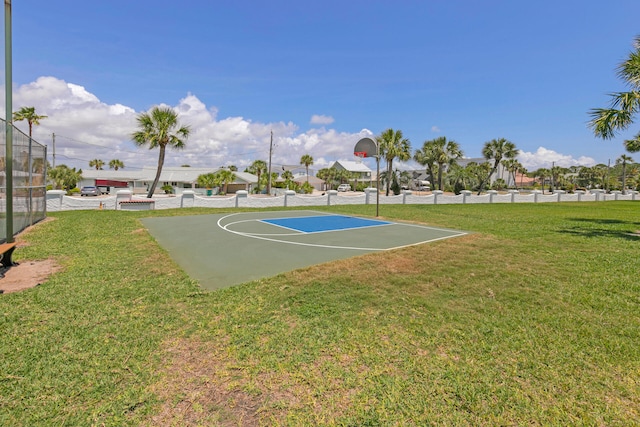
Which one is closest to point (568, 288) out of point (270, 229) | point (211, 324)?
point (211, 324)

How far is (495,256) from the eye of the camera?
7633 millimetres

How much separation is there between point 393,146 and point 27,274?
31.7 m

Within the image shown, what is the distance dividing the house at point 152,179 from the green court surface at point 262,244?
41.4 meters

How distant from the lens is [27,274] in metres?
5.97

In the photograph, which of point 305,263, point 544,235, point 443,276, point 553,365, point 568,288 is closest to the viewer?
point 553,365

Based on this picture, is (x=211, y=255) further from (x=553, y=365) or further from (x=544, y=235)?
(x=544, y=235)

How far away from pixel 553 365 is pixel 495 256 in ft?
15.9

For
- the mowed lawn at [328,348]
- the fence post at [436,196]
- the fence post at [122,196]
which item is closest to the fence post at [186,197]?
the fence post at [122,196]

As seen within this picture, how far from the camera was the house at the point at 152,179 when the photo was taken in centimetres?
5194

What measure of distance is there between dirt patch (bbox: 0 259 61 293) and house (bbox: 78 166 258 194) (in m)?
45.4

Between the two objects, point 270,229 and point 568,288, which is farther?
point 270,229

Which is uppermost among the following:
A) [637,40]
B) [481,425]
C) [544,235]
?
[637,40]

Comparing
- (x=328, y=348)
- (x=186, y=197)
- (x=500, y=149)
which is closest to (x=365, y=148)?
(x=186, y=197)

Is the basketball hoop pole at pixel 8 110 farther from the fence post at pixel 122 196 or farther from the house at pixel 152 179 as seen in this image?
the house at pixel 152 179
